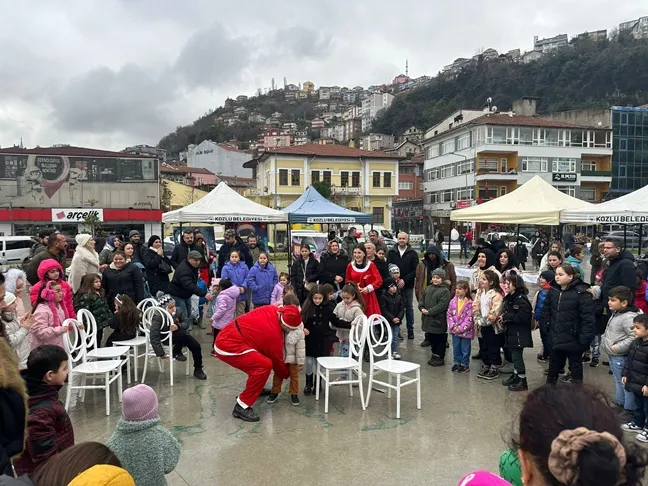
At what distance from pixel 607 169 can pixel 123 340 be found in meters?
52.7

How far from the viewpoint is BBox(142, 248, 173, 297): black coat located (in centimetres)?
794

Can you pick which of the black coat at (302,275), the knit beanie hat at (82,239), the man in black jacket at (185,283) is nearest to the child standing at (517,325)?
the black coat at (302,275)

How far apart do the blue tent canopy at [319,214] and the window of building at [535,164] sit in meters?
36.8

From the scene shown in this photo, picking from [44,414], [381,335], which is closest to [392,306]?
[381,335]

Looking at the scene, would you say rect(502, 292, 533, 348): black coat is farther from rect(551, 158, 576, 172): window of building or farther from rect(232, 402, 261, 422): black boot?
rect(551, 158, 576, 172): window of building

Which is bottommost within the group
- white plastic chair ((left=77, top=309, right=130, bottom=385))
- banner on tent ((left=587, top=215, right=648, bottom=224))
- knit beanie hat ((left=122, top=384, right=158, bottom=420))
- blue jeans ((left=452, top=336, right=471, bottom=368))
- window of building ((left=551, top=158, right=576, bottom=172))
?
blue jeans ((left=452, top=336, right=471, bottom=368))

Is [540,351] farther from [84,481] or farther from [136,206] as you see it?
[136,206]

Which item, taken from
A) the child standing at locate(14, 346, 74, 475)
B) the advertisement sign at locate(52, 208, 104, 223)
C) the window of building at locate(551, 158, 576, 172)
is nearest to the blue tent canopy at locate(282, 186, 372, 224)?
the child standing at locate(14, 346, 74, 475)

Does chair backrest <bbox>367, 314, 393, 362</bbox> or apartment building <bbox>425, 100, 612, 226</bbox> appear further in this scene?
apartment building <bbox>425, 100, 612, 226</bbox>

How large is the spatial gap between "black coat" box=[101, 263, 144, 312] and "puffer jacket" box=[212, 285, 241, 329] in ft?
4.00

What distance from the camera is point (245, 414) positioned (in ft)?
15.1

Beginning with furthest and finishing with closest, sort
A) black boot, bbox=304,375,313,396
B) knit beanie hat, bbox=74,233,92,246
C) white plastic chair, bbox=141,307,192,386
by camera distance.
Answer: knit beanie hat, bbox=74,233,92,246 < white plastic chair, bbox=141,307,192,386 < black boot, bbox=304,375,313,396

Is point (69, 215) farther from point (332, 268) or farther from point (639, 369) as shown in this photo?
point (639, 369)

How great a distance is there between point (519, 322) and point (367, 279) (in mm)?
2128
